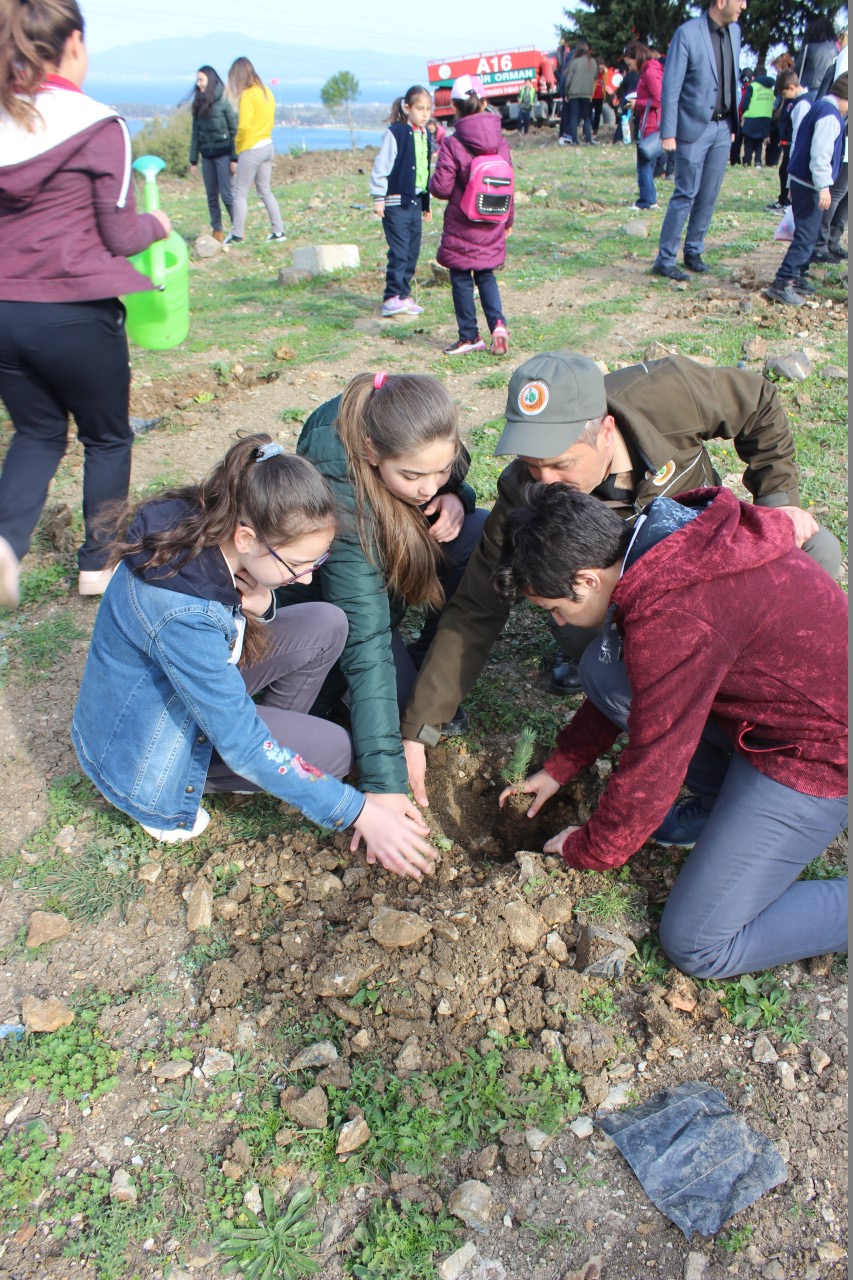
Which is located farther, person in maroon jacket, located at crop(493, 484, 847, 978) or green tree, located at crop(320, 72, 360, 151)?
green tree, located at crop(320, 72, 360, 151)

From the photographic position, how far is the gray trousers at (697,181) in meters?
7.57

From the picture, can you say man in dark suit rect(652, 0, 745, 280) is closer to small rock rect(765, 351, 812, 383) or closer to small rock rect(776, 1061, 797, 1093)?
small rock rect(765, 351, 812, 383)

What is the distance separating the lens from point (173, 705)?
242cm

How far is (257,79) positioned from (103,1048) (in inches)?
392

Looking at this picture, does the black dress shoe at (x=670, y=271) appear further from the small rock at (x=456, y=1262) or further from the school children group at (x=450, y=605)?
the small rock at (x=456, y=1262)

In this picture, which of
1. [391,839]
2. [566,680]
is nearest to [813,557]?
[566,680]

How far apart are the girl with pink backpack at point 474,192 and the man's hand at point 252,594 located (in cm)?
478

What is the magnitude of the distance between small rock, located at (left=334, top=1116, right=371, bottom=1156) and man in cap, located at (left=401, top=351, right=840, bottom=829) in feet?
3.51

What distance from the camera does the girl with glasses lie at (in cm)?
221

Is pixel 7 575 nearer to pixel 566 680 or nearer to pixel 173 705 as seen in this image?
pixel 173 705

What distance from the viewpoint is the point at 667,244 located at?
834 cm

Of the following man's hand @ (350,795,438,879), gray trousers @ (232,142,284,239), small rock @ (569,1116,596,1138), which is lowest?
small rock @ (569,1116,596,1138)

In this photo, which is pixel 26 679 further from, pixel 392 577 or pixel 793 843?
pixel 793 843

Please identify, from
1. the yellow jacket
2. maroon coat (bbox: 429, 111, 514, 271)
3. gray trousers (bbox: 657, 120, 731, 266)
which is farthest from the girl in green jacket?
the yellow jacket
